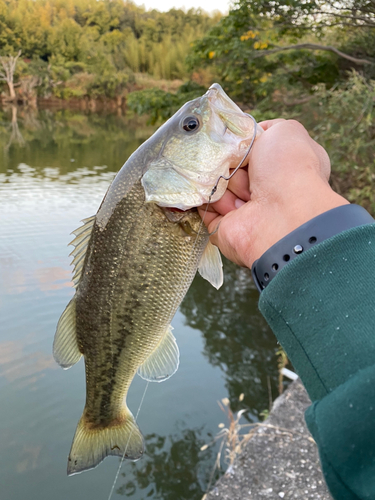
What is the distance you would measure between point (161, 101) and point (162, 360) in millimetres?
8388

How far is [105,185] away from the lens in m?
13.1

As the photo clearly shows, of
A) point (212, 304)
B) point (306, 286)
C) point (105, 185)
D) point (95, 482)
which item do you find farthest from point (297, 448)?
point (105, 185)

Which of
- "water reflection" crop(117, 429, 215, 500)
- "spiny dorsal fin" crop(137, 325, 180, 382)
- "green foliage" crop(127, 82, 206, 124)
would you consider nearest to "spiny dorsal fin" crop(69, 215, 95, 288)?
"spiny dorsal fin" crop(137, 325, 180, 382)

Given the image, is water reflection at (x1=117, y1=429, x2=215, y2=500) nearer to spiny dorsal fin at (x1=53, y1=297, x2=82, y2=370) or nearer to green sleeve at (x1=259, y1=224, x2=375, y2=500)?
spiny dorsal fin at (x1=53, y1=297, x2=82, y2=370)

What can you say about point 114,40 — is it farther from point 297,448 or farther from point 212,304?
point 297,448

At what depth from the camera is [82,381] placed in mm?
4914

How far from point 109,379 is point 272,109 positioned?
8.45m

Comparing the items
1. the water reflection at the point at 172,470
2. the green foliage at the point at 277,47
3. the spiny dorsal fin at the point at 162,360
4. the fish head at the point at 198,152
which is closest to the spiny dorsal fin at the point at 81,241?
the fish head at the point at 198,152

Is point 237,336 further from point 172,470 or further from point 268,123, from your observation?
point 268,123

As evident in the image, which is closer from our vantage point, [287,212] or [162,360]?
[287,212]

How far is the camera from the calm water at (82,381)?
386 centimetres

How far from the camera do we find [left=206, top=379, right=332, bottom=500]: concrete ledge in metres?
2.67

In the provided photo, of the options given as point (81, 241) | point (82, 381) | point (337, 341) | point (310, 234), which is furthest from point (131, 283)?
point (82, 381)

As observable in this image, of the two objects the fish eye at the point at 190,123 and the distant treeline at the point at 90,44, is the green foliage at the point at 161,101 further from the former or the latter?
the distant treeline at the point at 90,44
